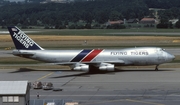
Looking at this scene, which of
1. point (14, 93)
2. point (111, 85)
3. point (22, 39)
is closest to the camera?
point (14, 93)

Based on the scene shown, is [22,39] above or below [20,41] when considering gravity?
above

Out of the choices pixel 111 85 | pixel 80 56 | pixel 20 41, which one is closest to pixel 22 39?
pixel 20 41

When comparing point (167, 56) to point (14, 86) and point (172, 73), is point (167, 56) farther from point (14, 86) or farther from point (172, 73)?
point (14, 86)

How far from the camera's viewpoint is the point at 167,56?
7044 cm

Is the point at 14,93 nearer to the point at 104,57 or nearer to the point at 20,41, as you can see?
the point at 104,57

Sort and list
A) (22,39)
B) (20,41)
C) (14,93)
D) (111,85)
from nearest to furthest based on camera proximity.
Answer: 1. (14,93)
2. (111,85)
3. (20,41)
4. (22,39)

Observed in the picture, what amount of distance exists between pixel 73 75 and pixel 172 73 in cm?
1345

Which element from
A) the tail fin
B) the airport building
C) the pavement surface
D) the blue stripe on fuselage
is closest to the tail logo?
the tail fin

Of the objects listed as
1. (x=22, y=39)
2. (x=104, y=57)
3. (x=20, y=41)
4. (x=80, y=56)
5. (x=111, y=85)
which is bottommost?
(x=111, y=85)

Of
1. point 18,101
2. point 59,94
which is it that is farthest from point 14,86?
point 59,94

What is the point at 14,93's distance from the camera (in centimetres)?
3722

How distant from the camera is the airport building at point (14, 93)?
3712cm

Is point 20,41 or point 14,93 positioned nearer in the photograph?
point 14,93

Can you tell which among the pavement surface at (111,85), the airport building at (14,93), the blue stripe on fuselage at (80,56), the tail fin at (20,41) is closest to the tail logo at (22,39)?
the tail fin at (20,41)
